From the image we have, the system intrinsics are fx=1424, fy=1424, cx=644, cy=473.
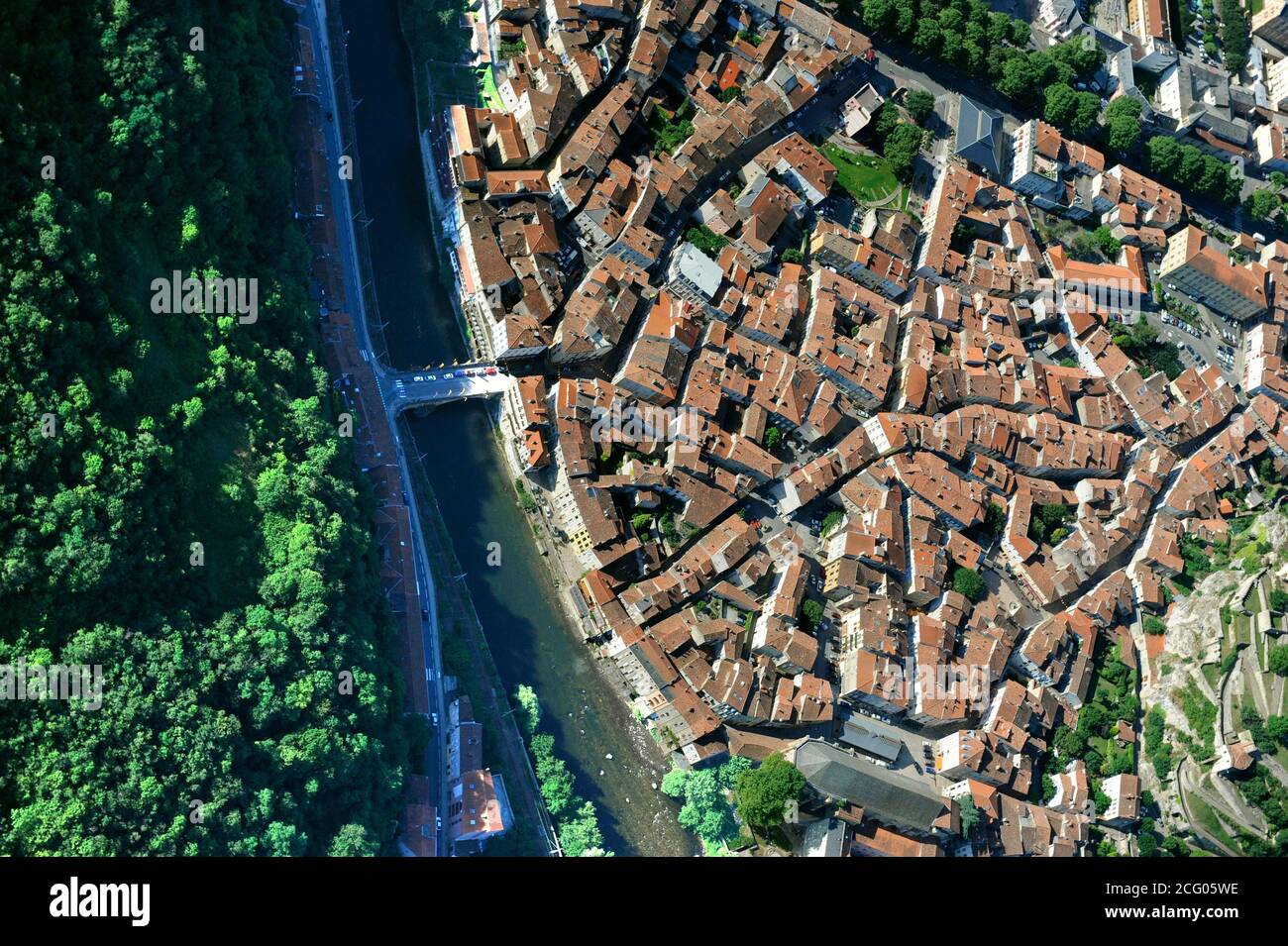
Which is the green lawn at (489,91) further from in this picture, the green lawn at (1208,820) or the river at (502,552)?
the green lawn at (1208,820)

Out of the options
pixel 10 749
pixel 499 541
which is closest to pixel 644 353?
pixel 499 541

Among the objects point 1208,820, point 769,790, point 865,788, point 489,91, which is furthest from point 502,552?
point 1208,820

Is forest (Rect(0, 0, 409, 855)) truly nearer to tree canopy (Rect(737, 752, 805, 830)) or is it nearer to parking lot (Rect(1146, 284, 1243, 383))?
tree canopy (Rect(737, 752, 805, 830))

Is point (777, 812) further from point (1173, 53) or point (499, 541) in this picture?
point (1173, 53)

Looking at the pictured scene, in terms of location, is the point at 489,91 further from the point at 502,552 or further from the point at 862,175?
the point at 502,552

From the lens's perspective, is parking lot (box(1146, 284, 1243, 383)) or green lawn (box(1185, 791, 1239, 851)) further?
parking lot (box(1146, 284, 1243, 383))

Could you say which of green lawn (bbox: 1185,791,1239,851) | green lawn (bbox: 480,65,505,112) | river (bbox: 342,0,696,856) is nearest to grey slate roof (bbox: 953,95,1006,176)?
green lawn (bbox: 480,65,505,112)
